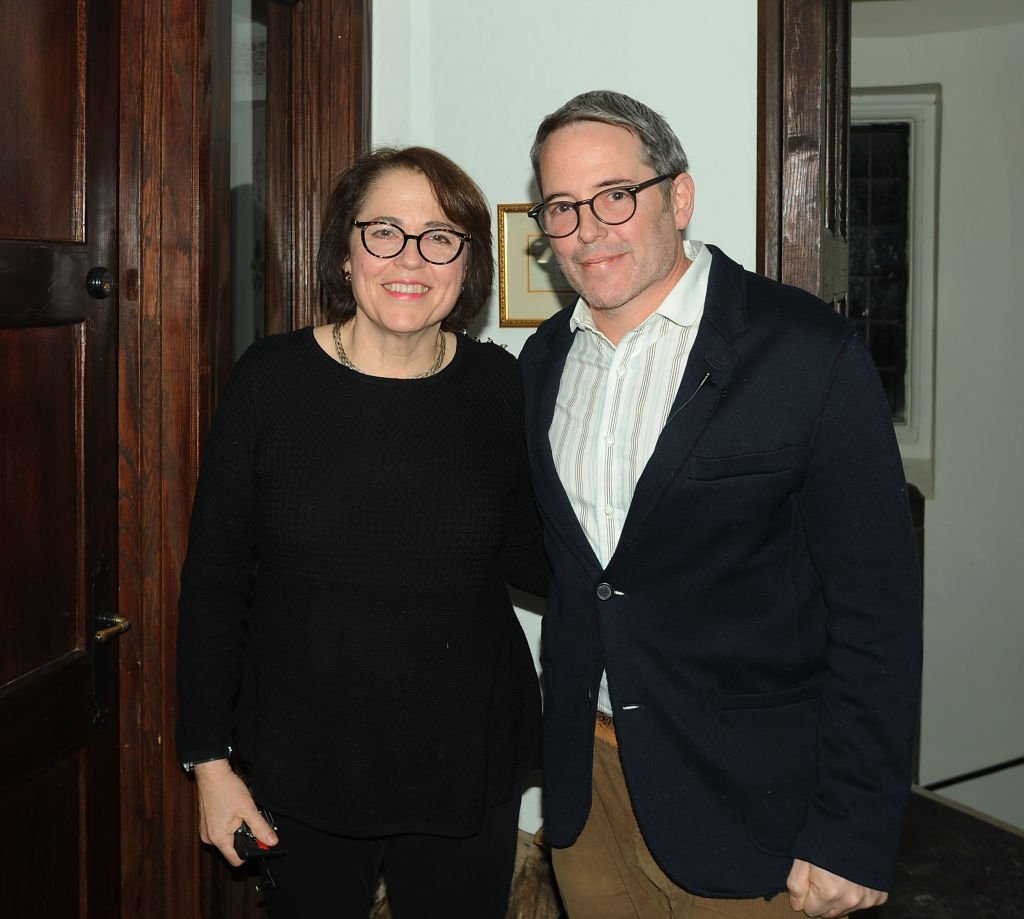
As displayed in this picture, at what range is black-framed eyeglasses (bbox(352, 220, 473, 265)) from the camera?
5.40 ft

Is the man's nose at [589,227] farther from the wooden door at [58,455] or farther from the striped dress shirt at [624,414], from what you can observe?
the wooden door at [58,455]

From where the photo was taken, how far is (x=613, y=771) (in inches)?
63.1

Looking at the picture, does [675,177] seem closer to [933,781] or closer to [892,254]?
[892,254]

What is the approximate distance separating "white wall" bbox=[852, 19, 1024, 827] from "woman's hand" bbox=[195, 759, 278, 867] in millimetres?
4010

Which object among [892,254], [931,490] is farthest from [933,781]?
[892,254]

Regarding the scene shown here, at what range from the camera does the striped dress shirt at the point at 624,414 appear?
4.89 ft

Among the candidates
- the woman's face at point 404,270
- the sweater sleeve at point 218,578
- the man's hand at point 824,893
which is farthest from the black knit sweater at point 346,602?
the man's hand at point 824,893

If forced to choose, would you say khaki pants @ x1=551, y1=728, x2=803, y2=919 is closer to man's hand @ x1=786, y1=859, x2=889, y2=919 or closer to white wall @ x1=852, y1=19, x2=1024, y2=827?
man's hand @ x1=786, y1=859, x2=889, y2=919

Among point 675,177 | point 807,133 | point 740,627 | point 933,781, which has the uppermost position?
point 807,133

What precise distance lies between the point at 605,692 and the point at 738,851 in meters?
0.28

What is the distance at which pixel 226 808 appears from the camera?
164cm

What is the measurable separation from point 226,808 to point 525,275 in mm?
1458

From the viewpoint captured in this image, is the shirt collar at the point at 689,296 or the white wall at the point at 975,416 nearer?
the shirt collar at the point at 689,296

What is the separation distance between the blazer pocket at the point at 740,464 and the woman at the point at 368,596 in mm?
377
